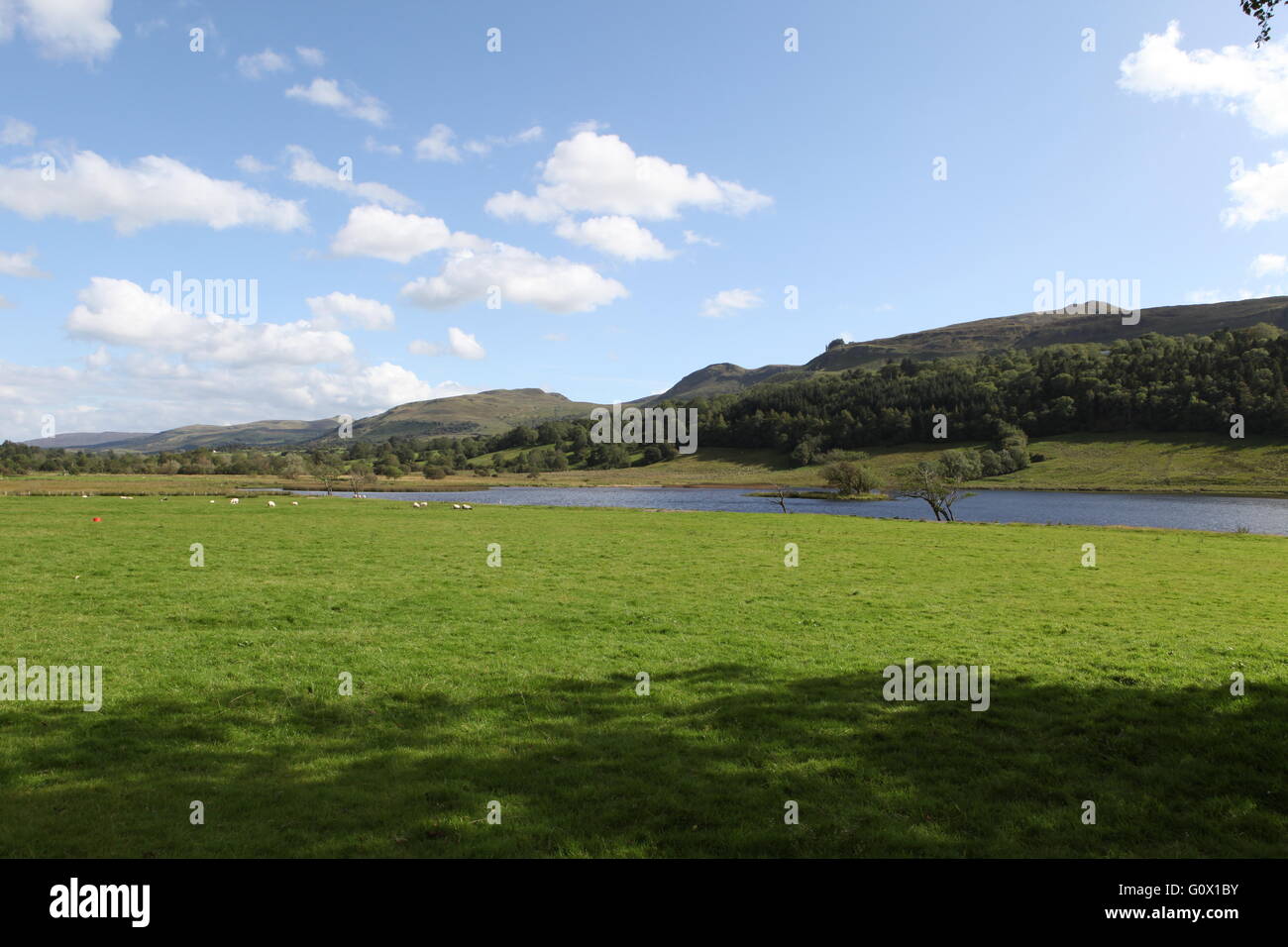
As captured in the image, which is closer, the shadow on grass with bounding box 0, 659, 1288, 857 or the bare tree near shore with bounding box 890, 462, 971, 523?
the shadow on grass with bounding box 0, 659, 1288, 857

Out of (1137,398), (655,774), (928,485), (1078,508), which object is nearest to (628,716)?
(655,774)

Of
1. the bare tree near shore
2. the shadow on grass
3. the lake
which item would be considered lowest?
the lake

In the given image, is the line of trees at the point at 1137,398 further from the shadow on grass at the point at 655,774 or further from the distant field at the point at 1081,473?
the shadow on grass at the point at 655,774

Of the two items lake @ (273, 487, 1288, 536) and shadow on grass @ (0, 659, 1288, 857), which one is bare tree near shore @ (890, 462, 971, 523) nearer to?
lake @ (273, 487, 1288, 536)

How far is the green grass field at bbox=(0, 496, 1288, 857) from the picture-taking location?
23.5 ft

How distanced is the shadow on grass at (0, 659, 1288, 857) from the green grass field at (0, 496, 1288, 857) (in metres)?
0.05

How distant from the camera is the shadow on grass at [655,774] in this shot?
6938 millimetres

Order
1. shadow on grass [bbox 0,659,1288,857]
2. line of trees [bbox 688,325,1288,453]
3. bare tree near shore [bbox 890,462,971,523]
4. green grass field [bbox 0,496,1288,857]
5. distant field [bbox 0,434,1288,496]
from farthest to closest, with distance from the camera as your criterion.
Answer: line of trees [bbox 688,325,1288,453] < distant field [bbox 0,434,1288,496] < bare tree near shore [bbox 890,462,971,523] < green grass field [bbox 0,496,1288,857] < shadow on grass [bbox 0,659,1288,857]

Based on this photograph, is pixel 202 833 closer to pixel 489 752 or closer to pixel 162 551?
pixel 489 752

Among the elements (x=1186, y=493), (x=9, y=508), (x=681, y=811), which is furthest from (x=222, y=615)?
(x=1186, y=493)

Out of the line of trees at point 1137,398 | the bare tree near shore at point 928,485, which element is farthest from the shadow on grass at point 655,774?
the line of trees at point 1137,398

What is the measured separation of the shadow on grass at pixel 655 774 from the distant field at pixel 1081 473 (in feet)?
369

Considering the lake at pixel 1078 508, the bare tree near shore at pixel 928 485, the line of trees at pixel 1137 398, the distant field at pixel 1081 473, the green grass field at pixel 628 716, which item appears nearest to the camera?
the green grass field at pixel 628 716

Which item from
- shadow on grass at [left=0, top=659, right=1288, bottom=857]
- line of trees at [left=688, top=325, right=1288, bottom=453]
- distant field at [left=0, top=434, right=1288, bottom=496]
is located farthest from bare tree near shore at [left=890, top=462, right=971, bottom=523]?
line of trees at [left=688, top=325, right=1288, bottom=453]
